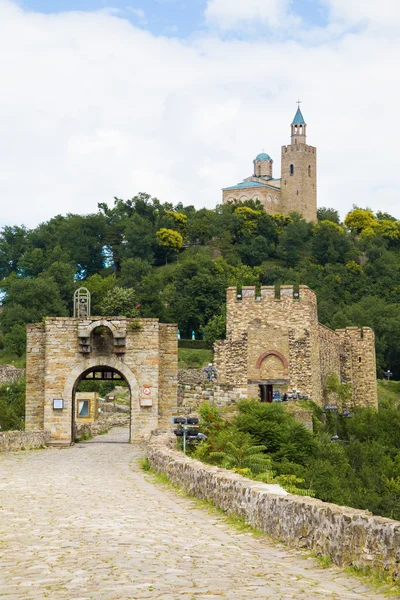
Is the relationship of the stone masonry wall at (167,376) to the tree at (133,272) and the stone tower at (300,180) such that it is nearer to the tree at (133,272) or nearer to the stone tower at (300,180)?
the tree at (133,272)

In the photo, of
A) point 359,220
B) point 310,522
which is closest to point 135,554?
point 310,522

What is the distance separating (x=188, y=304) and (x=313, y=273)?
15.5m

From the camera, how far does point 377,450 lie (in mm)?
31078

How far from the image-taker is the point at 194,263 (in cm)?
7938

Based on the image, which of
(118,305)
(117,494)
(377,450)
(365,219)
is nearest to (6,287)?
(118,305)

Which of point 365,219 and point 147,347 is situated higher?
point 365,219

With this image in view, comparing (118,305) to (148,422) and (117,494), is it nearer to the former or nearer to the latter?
(148,422)

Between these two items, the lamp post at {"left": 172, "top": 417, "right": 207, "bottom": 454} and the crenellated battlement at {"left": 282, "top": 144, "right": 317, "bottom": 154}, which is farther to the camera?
the crenellated battlement at {"left": 282, "top": 144, "right": 317, "bottom": 154}

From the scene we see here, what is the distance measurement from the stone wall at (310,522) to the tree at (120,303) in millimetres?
59002

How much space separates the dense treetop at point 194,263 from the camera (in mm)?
73875

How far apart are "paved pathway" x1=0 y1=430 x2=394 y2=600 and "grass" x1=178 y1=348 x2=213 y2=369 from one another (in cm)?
4768

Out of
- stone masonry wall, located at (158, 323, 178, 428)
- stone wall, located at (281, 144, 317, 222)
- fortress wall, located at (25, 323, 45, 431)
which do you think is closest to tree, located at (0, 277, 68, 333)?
stone wall, located at (281, 144, 317, 222)

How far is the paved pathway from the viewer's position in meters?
6.23

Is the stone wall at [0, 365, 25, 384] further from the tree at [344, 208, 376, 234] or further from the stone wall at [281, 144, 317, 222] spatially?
the tree at [344, 208, 376, 234]
